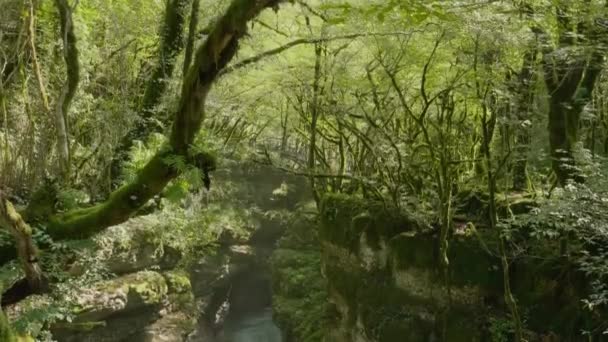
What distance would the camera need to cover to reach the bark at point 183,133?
405 centimetres

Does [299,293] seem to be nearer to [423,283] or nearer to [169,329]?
[169,329]

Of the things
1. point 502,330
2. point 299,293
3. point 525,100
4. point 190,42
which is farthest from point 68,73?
point 299,293

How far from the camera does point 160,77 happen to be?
8016 mm

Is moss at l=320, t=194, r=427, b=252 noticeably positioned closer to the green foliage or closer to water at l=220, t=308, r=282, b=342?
the green foliage

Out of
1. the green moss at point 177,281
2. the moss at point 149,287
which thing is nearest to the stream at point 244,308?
the green moss at point 177,281

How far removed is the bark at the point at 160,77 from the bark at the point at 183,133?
198 centimetres

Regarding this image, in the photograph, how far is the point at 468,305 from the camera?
9398 millimetres

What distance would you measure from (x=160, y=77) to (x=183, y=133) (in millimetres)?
3512

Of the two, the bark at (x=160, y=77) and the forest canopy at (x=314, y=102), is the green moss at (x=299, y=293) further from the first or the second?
the bark at (x=160, y=77)

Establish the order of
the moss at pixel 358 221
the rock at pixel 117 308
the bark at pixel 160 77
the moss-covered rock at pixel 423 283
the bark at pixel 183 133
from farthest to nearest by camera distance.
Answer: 1. the rock at pixel 117 308
2. the moss at pixel 358 221
3. the moss-covered rock at pixel 423 283
4. the bark at pixel 160 77
5. the bark at pixel 183 133

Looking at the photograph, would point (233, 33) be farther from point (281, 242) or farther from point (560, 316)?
point (281, 242)

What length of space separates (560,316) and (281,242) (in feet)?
51.1

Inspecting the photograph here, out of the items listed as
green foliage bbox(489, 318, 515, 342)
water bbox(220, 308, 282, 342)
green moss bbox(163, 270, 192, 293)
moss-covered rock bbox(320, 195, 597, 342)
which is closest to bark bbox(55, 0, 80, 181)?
moss-covered rock bbox(320, 195, 597, 342)

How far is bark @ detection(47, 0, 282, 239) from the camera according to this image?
13.3ft
